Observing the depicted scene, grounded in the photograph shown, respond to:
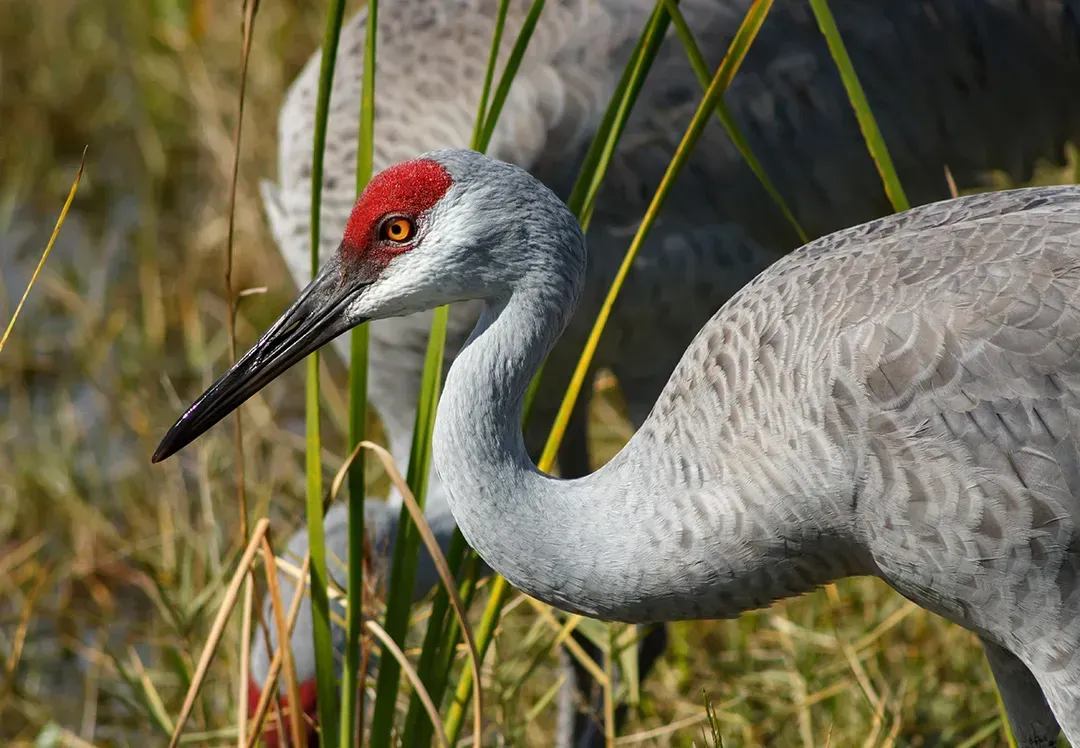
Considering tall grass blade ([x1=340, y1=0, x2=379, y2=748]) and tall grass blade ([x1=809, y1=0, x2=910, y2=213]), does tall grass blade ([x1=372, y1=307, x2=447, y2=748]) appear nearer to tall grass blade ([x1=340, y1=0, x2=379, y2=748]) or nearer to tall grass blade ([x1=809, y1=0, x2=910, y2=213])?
tall grass blade ([x1=340, y1=0, x2=379, y2=748])

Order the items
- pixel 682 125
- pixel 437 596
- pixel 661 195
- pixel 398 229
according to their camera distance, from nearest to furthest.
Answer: pixel 398 229 → pixel 661 195 → pixel 437 596 → pixel 682 125

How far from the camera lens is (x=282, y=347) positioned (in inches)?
91.7

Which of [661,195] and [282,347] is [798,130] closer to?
[661,195]

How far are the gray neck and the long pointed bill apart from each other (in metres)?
0.21

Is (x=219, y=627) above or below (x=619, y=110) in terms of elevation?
below

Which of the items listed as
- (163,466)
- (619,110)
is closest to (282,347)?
(619,110)

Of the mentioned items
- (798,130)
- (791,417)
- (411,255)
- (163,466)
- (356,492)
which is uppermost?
(798,130)

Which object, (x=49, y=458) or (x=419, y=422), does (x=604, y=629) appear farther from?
(x=49, y=458)

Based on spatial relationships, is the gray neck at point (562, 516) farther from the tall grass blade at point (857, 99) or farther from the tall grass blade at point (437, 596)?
the tall grass blade at point (857, 99)

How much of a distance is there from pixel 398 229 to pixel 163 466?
2.22 m

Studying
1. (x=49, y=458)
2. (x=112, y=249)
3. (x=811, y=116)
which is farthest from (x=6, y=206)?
(x=811, y=116)

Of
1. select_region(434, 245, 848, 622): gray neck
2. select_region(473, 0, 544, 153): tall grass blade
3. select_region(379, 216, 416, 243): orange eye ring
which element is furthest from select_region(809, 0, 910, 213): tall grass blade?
select_region(379, 216, 416, 243): orange eye ring

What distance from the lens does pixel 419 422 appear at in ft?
8.15

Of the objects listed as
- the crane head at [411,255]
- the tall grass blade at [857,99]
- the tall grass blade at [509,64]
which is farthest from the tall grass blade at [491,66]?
the tall grass blade at [857,99]
